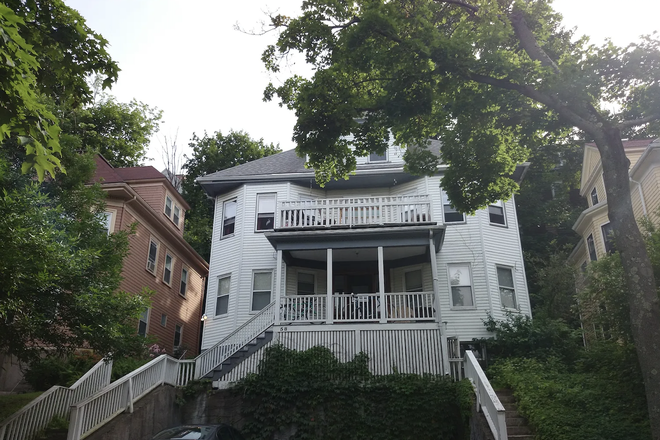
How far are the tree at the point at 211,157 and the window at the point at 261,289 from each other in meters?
15.6

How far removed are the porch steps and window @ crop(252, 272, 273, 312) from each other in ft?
10.6

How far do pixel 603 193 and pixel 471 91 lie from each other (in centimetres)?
1346

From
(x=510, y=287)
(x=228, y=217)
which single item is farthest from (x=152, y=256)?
(x=510, y=287)

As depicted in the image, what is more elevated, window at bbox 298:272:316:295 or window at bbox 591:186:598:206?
window at bbox 591:186:598:206

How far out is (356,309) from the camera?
1761 centimetres

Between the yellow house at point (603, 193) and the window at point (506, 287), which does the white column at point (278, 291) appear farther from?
the yellow house at point (603, 193)

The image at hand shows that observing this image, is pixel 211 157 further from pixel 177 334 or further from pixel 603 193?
pixel 603 193

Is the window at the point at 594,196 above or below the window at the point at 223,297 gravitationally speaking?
above

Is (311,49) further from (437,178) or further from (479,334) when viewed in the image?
(479,334)

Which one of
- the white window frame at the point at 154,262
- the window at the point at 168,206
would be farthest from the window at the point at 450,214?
the window at the point at 168,206

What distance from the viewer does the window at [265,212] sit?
21953mm

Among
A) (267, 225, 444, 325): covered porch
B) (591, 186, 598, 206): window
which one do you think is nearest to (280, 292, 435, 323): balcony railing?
(267, 225, 444, 325): covered porch

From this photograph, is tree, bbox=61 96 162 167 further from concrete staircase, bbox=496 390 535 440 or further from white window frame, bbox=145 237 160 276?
concrete staircase, bbox=496 390 535 440

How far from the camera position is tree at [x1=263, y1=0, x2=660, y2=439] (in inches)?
438
